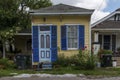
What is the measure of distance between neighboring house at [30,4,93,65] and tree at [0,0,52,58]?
5.01m

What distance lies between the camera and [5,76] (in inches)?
687

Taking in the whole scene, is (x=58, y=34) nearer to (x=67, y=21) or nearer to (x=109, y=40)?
(x=67, y=21)

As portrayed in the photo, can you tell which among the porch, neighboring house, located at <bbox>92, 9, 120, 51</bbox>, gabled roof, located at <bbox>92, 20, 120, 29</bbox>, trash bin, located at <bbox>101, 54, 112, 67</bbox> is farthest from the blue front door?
the porch

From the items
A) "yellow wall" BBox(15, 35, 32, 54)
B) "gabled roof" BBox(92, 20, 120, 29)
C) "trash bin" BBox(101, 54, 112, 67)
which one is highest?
"gabled roof" BBox(92, 20, 120, 29)

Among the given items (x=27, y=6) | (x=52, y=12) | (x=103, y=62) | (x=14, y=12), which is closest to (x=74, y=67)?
(x=103, y=62)

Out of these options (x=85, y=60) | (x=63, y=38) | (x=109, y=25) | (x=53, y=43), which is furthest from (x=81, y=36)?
(x=109, y=25)

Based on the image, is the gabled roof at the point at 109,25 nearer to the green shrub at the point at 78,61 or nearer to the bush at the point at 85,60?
the green shrub at the point at 78,61

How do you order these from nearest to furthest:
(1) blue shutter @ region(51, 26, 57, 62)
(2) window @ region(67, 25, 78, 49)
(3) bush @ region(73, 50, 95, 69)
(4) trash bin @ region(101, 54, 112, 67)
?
1. (3) bush @ region(73, 50, 95, 69)
2. (1) blue shutter @ region(51, 26, 57, 62)
3. (2) window @ region(67, 25, 78, 49)
4. (4) trash bin @ region(101, 54, 112, 67)

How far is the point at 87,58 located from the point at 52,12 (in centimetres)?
432

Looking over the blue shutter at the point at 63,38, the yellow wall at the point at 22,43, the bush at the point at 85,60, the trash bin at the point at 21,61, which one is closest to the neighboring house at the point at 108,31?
the blue shutter at the point at 63,38

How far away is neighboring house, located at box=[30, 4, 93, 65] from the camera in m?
22.3

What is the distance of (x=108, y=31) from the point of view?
Answer: 28234 mm

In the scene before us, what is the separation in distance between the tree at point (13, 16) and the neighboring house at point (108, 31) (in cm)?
749

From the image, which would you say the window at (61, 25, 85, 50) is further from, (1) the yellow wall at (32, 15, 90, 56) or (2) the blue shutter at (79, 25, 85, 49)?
(1) the yellow wall at (32, 15, 90, 56)
